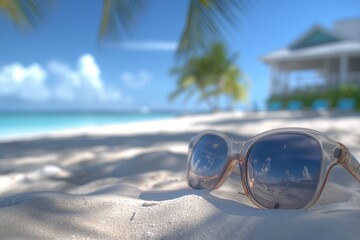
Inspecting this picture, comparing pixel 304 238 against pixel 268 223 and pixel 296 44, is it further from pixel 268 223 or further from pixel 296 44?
pixel 296 44

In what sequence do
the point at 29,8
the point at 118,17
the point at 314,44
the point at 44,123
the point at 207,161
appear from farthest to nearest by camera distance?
the point at 44,123 < the point at 314,44 < the point at 118,17 < the point at 29,8 < the point at 207,161

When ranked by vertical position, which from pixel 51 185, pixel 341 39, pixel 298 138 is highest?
pixel 341 39

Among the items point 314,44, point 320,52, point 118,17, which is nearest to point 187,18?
point 118,17

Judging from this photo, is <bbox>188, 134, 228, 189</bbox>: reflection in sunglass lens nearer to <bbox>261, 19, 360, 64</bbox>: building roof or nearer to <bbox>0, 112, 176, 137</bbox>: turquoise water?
<bbox>0, 112, 176, 137</bbox>: turquoise water

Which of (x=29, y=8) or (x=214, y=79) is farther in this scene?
(x=214, y=79)

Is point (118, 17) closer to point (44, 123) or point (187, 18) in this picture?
point (187, 18)

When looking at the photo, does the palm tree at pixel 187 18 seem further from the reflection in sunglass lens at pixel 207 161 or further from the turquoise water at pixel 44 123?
the turquoise water at pixel 44 123

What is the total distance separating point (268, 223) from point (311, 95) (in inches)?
535

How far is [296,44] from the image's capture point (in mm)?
17281

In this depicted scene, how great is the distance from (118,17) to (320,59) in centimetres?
1642

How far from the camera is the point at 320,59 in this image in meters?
17.2

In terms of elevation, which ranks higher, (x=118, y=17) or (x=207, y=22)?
(x=118, y=17)

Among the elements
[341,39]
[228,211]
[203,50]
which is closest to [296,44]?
[341,39]

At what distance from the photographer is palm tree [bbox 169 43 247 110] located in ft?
71.6
